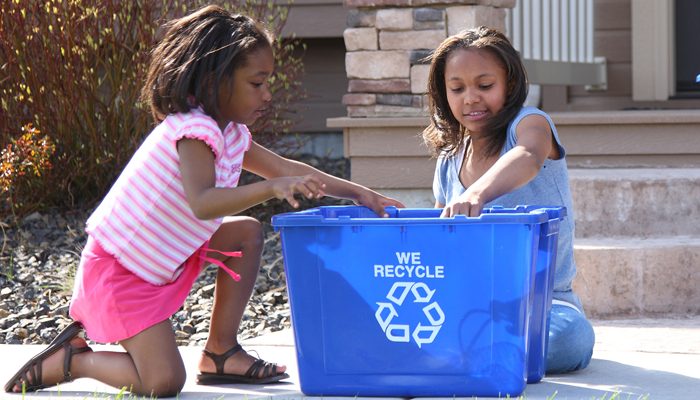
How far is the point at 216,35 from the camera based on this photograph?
3.29 m

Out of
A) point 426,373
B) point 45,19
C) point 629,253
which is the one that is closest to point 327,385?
point 426,373

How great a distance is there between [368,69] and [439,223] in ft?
9.81

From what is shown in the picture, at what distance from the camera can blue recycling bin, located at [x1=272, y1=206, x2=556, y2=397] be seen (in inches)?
115

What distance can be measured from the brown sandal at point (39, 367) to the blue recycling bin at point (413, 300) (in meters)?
0.68

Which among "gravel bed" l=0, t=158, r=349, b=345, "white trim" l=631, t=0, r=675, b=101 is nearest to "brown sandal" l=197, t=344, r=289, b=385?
"gravel bed" l=0, t=158, r=349, b=345

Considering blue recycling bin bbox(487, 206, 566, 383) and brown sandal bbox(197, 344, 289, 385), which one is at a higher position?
blue recycling bin bbox(487, 206, 566, 383)

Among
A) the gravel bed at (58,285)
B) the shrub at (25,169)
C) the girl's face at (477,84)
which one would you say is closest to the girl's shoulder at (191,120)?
the girl's face at (477,84)

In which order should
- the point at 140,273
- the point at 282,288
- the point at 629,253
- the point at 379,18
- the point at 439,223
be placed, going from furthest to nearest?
the point at 379,18 → the point at 282,288 → the point at 629,253 → the point at 140,273 → the point at 439,223

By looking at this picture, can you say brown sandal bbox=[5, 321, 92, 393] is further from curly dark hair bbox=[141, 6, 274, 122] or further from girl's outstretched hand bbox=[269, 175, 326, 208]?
girl's outstretched hand bbox=[269, 175, 326, 208]

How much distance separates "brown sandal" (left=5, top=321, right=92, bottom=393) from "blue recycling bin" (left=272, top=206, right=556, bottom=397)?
676mm

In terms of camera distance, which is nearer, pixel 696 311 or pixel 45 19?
pixel 696 311

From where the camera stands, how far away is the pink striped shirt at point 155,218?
10.7 ft

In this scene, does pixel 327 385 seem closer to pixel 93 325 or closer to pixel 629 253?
pixel 93 325

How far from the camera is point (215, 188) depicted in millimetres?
3104
